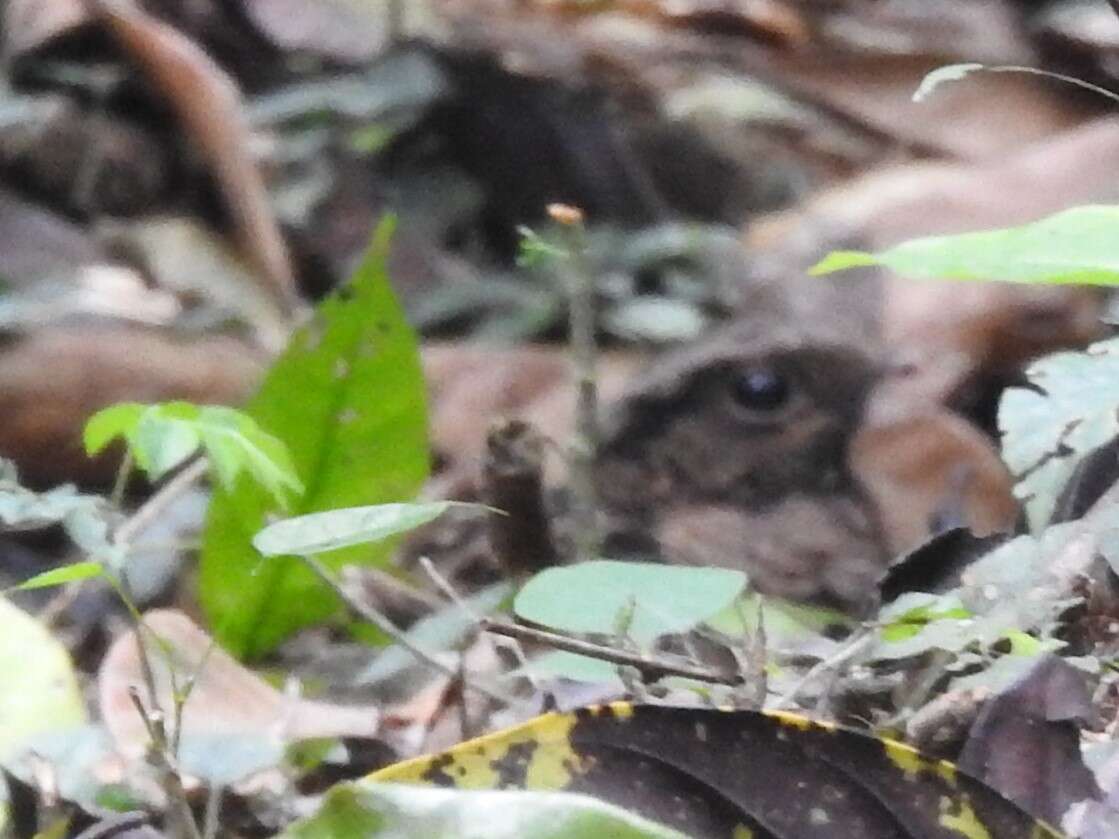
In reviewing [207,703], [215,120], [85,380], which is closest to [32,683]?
[207,703]

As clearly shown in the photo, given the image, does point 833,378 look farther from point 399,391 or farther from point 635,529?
point 399,391

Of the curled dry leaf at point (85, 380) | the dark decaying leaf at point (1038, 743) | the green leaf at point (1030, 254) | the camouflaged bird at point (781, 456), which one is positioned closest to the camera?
the dark decaying leaf at point (1038, 743)

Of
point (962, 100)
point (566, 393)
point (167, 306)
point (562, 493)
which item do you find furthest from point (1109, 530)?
point (962, 100)

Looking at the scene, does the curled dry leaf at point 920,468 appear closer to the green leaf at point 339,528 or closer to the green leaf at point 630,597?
the green leaf at point 630,597

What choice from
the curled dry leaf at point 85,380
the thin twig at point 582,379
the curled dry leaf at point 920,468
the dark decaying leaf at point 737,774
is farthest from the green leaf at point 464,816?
the curled dry leaf at point 85,380

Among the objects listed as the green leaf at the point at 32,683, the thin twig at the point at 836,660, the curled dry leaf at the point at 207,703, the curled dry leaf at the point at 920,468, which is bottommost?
the curled dry leaf at the point at 920,468

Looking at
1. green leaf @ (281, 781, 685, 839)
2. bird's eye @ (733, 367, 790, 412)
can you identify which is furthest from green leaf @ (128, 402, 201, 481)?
bird's eye @ (733, 367, 790, 412)

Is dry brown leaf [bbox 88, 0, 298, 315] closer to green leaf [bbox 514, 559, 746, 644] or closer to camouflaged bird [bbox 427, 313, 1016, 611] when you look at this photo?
camouflaged bird [bbox 427, 313, 1016, 611]
